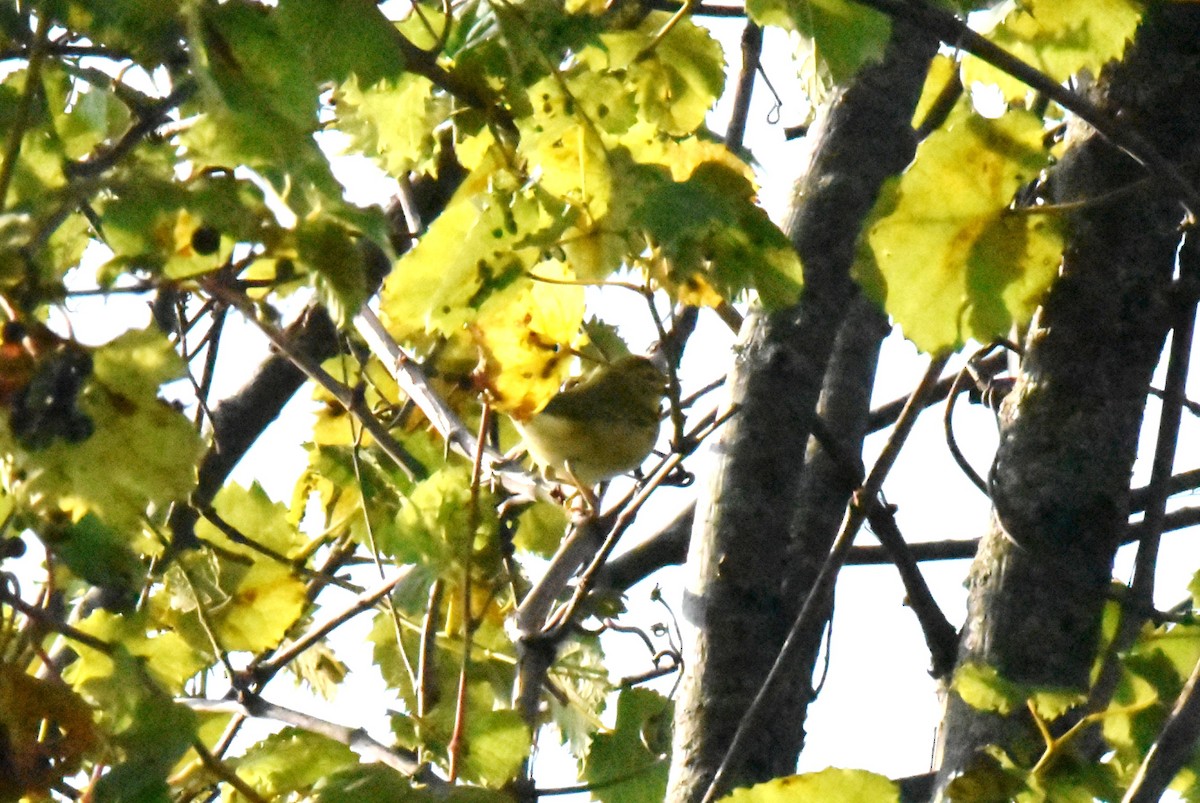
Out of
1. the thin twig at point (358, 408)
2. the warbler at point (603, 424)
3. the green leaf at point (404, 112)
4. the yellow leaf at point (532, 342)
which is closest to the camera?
the green leaf at point (404, 112)

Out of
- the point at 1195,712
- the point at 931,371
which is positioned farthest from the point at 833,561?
the point at 1195,712

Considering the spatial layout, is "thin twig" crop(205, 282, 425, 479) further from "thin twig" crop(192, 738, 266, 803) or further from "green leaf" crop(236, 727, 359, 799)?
"thin twig" crop(192, 738, 266, 803)

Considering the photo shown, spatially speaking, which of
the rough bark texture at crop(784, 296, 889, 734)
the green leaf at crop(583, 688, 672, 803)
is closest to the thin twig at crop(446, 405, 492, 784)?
the green leaf at crop(583, 688, 672, 803)

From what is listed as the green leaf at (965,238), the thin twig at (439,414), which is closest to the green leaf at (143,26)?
Answer: the green leaf at (965,238)

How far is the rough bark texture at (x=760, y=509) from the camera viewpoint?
7.24 ft

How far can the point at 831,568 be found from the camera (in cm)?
186

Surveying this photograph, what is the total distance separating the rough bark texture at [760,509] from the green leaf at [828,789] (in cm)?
78

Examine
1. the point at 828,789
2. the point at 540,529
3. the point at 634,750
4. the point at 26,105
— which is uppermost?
the point at 540,529

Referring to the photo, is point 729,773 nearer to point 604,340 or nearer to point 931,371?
point 931,371

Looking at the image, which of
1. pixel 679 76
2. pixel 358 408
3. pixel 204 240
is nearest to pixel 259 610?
pixel 358 408

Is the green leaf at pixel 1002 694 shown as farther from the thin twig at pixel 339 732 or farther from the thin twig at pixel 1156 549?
the thin twig at pixel 339 732

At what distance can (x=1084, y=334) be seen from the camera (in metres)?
1.89

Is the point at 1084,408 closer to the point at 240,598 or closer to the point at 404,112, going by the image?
the point at 404,112

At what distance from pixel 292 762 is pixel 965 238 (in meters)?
0.84
